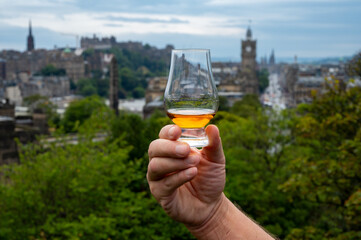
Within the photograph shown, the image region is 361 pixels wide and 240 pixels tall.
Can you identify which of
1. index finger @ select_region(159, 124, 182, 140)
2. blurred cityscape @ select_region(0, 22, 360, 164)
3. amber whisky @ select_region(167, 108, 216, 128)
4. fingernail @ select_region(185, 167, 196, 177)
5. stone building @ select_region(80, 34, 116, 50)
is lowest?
blurred cityscape @ select_region(0, 22, 360, 164)

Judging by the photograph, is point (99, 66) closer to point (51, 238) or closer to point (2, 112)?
point (2, 112)

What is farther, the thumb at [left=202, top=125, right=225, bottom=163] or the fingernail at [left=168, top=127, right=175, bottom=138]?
the thumb at [left=202, top=125, right=225, bottom=163]

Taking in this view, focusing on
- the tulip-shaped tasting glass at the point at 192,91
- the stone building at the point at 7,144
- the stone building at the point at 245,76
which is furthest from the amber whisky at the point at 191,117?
the stone building at the point at 245,76

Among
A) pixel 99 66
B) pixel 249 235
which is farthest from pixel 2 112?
pixel 99 66

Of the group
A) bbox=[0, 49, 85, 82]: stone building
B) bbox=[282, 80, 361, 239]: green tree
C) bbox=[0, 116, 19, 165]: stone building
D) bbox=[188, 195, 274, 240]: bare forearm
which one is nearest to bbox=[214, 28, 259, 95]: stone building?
bbox=[0, 49, 85, 82]: stone building

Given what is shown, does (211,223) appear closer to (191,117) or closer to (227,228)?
(227,228)

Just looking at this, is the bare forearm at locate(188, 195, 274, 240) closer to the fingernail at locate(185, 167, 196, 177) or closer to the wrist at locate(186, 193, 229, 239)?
the wrist at locate(186, 193, 229, 239)

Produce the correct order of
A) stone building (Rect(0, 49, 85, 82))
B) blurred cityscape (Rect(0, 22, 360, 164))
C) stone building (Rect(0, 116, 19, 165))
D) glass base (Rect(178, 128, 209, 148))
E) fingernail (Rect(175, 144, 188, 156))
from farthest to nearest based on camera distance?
stone building (Rect(0, 49, 85, 82)) < blurred cityscape (Rect(0, 22, 360, 164)) < stone building (Rect(0, 116, 19, 165)) < glass base (Rect(178, 128, 209, 148)) < fingernail (Rect(175, 144, 188, 156))

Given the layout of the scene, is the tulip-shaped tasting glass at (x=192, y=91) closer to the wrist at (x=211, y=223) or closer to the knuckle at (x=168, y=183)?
the knuckle at (x=168, y=183)
